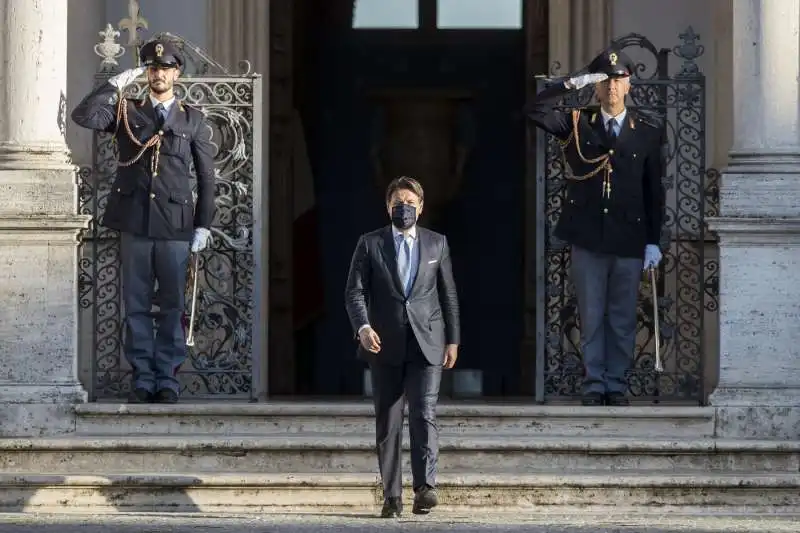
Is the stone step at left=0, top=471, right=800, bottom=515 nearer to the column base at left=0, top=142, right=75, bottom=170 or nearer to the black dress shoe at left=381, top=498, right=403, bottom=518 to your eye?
the black dress shoe at left=381, top=498, right=403, bottom=518

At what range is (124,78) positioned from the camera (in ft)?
45.2

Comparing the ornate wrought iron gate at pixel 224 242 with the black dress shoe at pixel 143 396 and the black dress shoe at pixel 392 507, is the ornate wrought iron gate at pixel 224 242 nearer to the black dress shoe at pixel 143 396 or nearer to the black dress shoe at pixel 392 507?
the black dress shoe at pixel 143 396

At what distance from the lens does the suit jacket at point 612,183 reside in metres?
13.7

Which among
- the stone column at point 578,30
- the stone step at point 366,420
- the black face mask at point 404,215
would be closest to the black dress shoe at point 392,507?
the stone step at point 366,420

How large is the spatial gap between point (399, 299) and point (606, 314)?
1.99 metres

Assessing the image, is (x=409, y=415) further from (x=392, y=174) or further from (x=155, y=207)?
(x=392, y=174)

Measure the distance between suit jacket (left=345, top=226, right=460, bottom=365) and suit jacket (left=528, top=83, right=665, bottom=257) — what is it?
162 centimetres

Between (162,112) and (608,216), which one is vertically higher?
(162,112)

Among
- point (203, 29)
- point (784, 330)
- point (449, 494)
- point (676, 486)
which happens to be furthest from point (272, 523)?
point (203, 29)

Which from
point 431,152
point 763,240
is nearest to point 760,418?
point 763,240

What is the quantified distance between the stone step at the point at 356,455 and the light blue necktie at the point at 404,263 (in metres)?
1.11

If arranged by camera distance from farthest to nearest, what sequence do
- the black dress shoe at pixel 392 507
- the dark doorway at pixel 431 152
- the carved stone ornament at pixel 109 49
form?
the dark doorway at pixel 431 152
the carved stone ornament at pixel 109 49
the black dress shoe at pixel 392 507

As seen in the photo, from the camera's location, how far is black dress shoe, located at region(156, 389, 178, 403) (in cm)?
1366

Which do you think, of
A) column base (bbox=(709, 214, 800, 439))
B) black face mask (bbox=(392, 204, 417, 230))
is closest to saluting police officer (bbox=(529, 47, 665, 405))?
column base (bbox=(709, 214, 800, 439))
